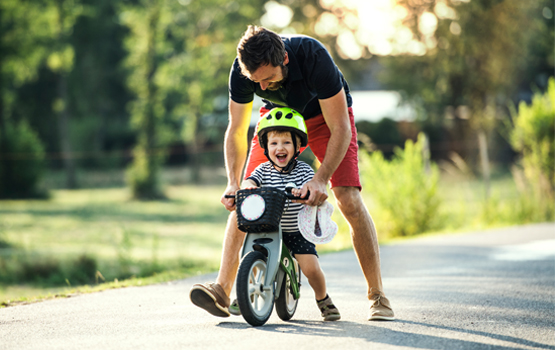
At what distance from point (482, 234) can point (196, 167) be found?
80.8 ft

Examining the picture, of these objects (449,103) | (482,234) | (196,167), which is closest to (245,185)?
(482,234)

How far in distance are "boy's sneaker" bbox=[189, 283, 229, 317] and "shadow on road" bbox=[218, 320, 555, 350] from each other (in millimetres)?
102

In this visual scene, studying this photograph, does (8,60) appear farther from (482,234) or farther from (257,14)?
(482,234)

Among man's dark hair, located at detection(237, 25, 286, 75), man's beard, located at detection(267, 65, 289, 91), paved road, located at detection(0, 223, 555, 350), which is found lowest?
paved road, located at detection(0, 223, 555, 350)

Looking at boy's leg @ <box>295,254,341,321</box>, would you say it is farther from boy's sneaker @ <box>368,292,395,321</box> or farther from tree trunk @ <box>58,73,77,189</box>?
tree trunk @ <box>58,73,77,189</box>

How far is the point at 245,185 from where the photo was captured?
4137mm

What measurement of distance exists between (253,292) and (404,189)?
8.19m

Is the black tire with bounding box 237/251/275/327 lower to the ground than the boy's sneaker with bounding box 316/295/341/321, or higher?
higher

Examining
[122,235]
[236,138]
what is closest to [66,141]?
[122,235]

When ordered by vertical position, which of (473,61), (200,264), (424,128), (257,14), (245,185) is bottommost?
(200,264)

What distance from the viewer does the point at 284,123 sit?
4.11m

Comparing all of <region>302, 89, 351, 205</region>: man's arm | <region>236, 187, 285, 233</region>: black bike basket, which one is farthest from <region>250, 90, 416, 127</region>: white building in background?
<region>236, 187, 285, 233</region>: black bike basket

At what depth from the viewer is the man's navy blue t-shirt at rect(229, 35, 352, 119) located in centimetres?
404

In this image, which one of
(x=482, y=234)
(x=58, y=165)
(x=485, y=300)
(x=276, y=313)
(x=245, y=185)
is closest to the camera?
(x=245, y=185)
